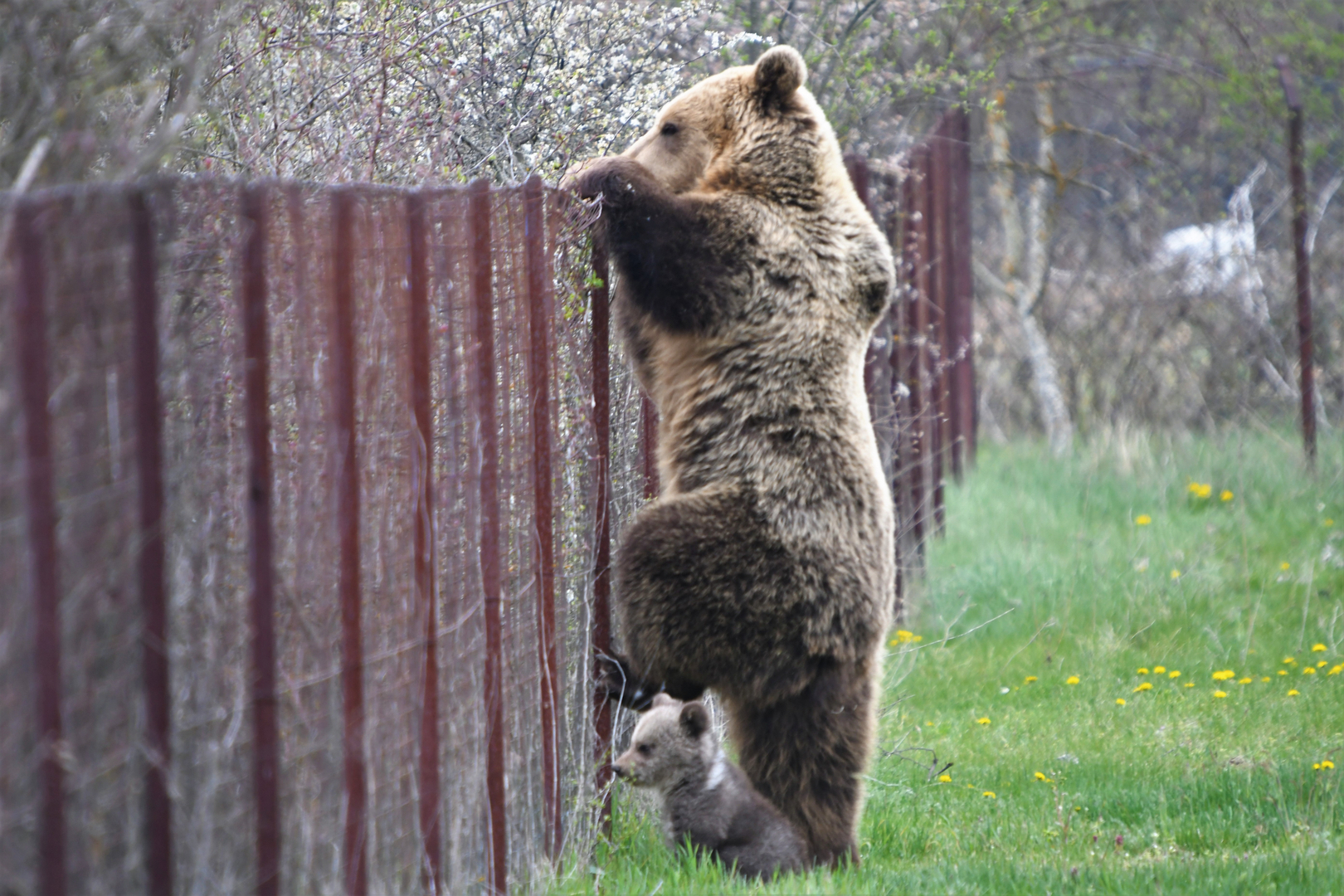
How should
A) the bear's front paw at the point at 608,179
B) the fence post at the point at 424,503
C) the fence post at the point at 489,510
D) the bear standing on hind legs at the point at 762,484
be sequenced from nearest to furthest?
the fence post at the point at 424,503 < the fence post at the point at 489,510 < the bear standing on hind legs at the point at 762,484 < the bear's front paw at the point at 608,179

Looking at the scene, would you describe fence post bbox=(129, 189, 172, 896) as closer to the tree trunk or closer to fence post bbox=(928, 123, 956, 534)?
fence post bbox=(928, 123, 956, 534)

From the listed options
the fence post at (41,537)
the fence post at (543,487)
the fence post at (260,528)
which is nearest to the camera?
the fence post at (41,537)

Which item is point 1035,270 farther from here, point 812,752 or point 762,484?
point 812,752

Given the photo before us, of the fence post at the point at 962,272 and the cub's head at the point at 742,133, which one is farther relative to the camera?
the fence post at the point at 962,272

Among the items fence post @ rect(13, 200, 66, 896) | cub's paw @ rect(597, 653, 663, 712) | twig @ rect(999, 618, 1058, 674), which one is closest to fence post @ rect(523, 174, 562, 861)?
cub's paw @ rect(597, 653, 663, 712)

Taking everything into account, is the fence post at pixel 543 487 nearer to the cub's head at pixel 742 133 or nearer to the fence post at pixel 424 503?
the fence post at pixel 424 503

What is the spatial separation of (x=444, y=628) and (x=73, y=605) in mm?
1126

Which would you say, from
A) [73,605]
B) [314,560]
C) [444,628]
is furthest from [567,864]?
[73,605]

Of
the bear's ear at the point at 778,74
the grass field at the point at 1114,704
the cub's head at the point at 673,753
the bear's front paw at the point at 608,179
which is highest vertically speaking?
the bear's ear at the point at 778,74

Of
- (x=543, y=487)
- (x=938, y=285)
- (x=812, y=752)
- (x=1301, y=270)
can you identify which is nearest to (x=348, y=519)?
(x=543, y=487)

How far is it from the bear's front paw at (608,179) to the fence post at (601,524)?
0.50ft

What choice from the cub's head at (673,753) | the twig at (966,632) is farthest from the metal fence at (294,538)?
the twig at (966,632)

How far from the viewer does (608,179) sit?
4.07 meters

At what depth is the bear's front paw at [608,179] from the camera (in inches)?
160
